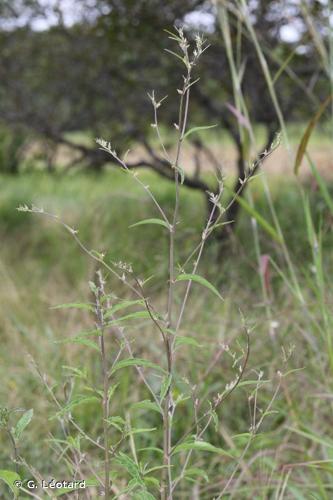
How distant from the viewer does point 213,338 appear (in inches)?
102

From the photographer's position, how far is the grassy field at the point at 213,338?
1771 millimetres

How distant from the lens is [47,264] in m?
4.40


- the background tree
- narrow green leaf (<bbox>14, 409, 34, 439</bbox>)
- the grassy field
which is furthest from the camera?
the background tree

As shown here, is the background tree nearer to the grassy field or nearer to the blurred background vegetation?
the blurred background vegetation

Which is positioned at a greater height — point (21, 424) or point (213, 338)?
point (21, 424)

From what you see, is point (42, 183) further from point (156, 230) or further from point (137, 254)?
point (137, 254)

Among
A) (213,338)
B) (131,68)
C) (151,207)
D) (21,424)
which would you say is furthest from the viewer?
(151,207)

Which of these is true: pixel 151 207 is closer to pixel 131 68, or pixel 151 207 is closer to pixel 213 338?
pixel 131 68

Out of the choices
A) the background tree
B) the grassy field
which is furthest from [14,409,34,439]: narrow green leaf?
the background tree

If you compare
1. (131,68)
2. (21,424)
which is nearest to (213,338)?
(21,424)

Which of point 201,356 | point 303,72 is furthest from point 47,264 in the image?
point 201,356

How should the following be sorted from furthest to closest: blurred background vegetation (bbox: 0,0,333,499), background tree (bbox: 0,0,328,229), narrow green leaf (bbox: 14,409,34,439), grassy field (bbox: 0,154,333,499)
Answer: background tree (bbox: 0,0,328,229) < blurred background vegetation (bbox: 0,0,333,499) < grassy field (bbox: 0,154,333,499) < narrow green leaf (bbox: 14,409,34,439)

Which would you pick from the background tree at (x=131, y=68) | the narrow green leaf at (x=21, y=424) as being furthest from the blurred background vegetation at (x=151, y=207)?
the narrow green leaf at (x=21, y=424)

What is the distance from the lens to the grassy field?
1771 millimetres
